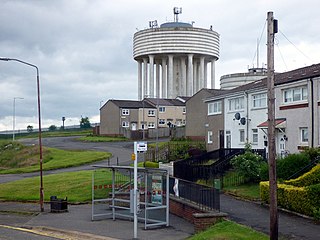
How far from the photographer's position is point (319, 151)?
2575 centimetres

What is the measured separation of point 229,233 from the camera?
1692cm

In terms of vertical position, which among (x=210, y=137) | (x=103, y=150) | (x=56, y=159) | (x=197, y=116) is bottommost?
(x=56, y=159)

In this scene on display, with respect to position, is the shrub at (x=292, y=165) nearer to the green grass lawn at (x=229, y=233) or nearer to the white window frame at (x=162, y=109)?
the green grass lawn at (x=229, y=233)

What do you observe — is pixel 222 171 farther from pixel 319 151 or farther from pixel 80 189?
pixel 80 189

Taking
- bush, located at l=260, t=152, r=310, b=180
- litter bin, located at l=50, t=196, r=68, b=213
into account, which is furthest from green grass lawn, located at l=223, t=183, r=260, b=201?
litter bin, located at l=50, t=196, r=68, b=213

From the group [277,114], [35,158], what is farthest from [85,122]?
[277,114]

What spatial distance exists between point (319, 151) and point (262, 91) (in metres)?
13.2

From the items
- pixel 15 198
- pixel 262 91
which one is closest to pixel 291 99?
pixel 262 91

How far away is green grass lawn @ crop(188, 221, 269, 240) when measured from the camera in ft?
53.2

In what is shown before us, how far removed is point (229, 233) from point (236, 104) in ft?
88.6

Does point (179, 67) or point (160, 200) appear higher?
point (179, 67)

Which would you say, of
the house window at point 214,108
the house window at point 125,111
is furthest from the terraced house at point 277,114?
the house window at point 125,111

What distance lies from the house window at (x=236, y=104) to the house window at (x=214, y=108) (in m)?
2.35

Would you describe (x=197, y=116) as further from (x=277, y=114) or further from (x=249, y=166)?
(x=249, y=166)
